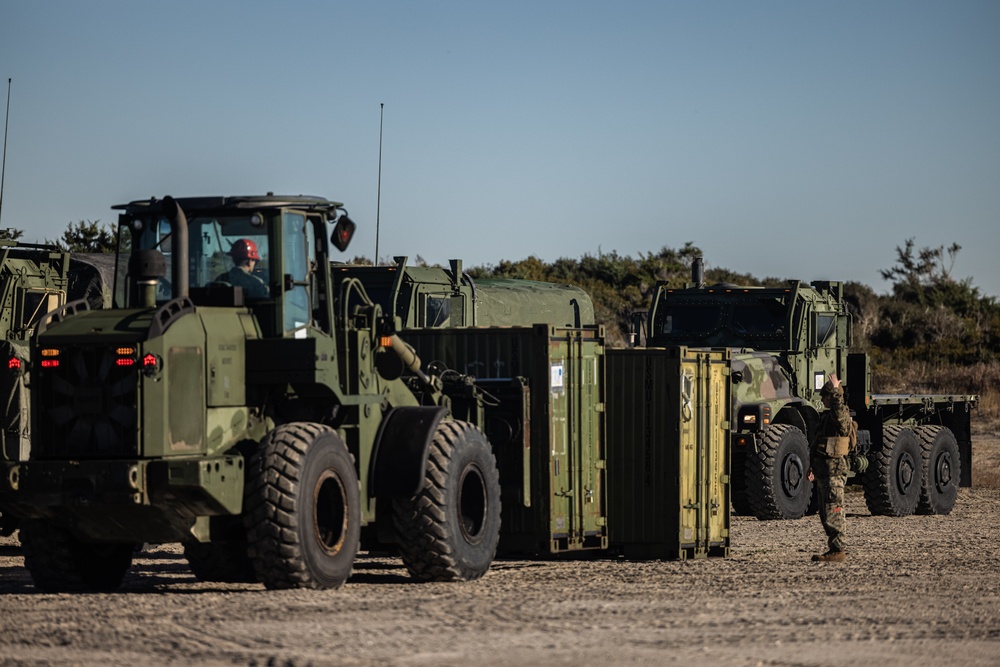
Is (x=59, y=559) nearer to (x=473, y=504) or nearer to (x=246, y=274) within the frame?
(x=246, y=274)

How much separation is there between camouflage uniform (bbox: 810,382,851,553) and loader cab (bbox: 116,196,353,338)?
5903 millimetres

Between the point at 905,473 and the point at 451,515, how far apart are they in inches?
477

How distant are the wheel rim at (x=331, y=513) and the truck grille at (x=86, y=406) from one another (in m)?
1.48

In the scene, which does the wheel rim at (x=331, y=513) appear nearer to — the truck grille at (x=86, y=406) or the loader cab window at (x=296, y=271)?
the loader cab window at (x=296, y=271)

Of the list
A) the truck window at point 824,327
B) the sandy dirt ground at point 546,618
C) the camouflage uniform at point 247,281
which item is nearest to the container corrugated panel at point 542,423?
the sandy dirt ground at point 546,618

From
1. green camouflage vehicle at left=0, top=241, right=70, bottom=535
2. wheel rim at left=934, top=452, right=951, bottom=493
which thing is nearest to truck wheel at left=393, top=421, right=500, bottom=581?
green camouflage vehicle at left=0, top=241, right=70, bottom=535

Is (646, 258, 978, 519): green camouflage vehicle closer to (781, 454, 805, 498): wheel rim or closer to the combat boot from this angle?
(781, 454, 805, 498): wheel rim

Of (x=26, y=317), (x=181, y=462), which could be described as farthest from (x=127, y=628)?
(x=26, y=317)

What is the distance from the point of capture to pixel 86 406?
11227mm

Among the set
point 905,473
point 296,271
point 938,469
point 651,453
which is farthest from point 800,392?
point 296,271

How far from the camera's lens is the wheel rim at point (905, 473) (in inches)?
910

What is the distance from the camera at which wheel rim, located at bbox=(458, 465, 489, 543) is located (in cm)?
1329

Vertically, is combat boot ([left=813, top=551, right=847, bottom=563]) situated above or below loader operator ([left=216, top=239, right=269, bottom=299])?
below

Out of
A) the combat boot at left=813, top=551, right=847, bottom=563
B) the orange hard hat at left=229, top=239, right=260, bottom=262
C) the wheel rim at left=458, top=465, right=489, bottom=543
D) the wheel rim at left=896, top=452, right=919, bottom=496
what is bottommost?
the combat boot at left=813, top=551, right=847, bottom=563
